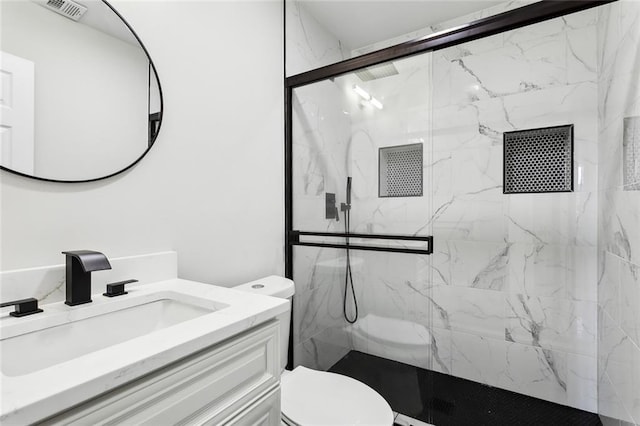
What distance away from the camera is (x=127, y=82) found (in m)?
1.14

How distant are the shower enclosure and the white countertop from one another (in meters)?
0.89

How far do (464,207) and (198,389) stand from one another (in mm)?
1863

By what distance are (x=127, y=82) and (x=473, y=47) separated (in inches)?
78.7

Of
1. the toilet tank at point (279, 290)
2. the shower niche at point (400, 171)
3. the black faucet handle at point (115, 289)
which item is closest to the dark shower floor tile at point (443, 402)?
the toilet tank at point (279, 290)

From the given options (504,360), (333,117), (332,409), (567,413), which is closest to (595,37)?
(333,117)

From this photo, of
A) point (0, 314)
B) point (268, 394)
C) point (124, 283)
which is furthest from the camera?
point (124, 283)

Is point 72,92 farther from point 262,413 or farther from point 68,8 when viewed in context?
point 262,413

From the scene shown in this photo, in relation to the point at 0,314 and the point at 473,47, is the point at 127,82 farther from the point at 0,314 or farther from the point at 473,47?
the point at 473,47

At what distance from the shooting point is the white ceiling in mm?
2039

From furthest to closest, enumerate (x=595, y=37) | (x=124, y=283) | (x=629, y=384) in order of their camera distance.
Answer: (x=595, y=37)
(x=629, y=384)
(x=124, y=283)

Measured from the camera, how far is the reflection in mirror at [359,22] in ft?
6.62

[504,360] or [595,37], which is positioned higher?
[595,37]

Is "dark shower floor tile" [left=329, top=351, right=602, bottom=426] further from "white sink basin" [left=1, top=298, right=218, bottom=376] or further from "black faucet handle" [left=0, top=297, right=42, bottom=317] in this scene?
"black faucet handle" [left=0, top=297, right=42, bottom=317]

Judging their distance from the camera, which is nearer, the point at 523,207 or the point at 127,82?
the point at 127,82
